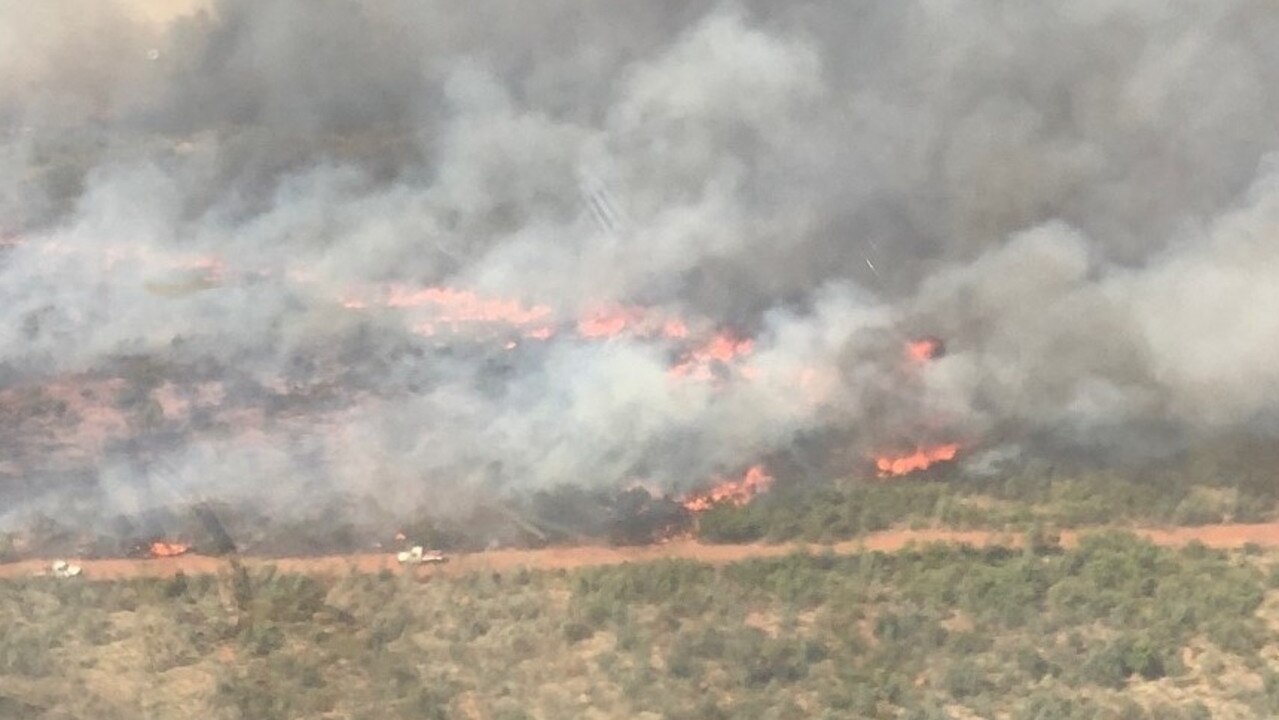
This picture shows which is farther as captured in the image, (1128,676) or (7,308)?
(7,308)

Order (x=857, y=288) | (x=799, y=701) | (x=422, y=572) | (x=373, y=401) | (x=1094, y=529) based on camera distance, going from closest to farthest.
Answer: (x=799, y=701)
(x=422, y=572)
(x=1094, y=529)
(x=373, y=401)
(x=857, y=288)

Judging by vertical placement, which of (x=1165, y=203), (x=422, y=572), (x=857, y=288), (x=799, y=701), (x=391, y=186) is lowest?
(x=799, y=701)

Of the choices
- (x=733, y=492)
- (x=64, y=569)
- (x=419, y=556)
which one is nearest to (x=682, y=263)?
(x=733, y=492)

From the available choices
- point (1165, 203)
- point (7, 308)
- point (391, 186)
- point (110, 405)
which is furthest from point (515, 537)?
point (1165, 203)

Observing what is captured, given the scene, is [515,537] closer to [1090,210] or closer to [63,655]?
[63,655]

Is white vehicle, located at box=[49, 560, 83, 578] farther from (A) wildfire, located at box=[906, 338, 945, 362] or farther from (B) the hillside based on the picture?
(A) wildfire, located at box=[906, 338, 945, 362]

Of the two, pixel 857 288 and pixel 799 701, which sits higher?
pixel 857 288
